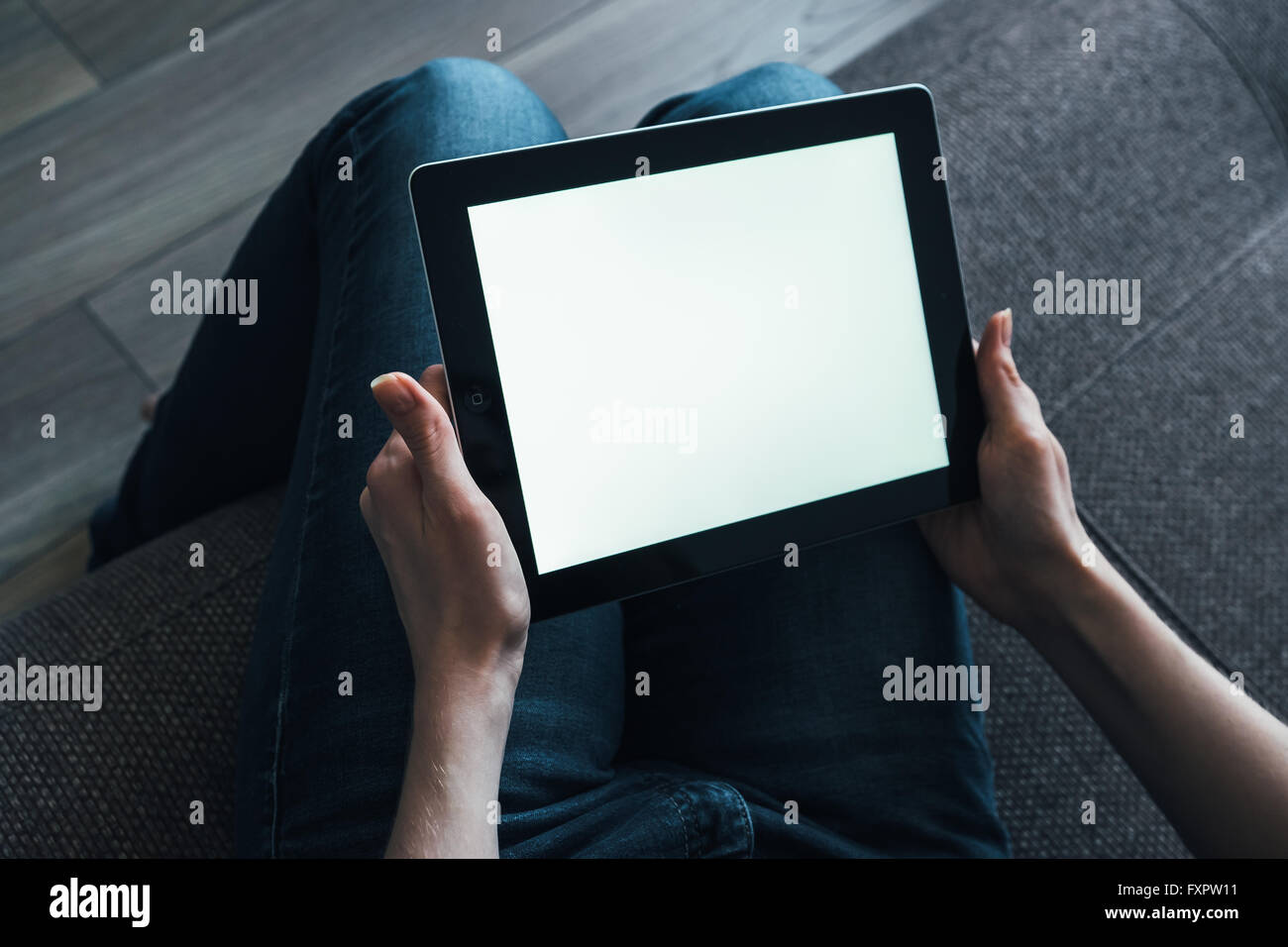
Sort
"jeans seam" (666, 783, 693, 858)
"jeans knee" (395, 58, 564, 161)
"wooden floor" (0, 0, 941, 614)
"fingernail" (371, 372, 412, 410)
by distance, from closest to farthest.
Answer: "fingernail" (371, 372, 412, 410) → "jeans seam" (666, 783, 693, 858) → "jeans knee" (395, 58, 564, 161) → "wooden floor" (0, 0, 941, 614)

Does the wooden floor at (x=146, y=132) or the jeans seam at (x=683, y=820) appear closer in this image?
the jeans seam at (x=683, y=820)

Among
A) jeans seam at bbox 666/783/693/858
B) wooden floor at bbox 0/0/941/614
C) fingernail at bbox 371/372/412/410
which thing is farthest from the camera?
wooden floor at bbox 0/0/941/614

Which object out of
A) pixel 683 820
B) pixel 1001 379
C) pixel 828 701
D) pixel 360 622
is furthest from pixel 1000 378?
pixel 360 622

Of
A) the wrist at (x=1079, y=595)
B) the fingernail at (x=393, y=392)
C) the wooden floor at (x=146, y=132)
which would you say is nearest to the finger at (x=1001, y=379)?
the wrist at (x=1079, y=595)

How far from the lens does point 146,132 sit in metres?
1.12

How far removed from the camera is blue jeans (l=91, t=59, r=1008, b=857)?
563mm

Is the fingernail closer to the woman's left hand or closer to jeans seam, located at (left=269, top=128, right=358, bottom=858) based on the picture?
the woman's left hand

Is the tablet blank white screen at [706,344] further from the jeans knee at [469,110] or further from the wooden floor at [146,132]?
the wooden floor at [146,132]

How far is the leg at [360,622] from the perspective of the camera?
559 mm

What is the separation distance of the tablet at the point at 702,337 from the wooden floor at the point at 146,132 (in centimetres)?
73

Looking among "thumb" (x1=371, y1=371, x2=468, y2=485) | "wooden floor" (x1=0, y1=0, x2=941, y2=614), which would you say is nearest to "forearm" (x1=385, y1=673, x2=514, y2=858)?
"thumb" (x1=371, y1=371, x2=468, y2=485)

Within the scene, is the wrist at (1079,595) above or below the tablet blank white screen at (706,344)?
below
